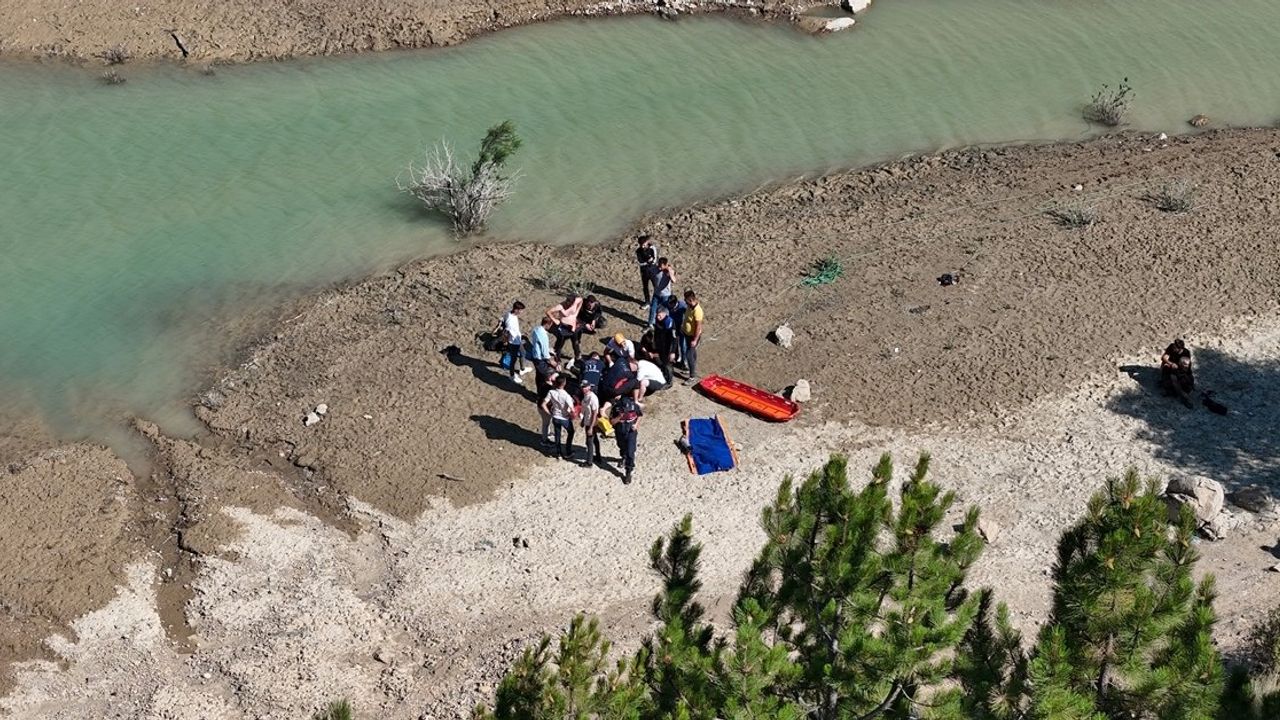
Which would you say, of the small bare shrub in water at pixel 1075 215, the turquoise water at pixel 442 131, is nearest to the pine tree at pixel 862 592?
the turquoise water at pixel 442 131

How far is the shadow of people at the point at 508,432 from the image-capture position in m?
16.7

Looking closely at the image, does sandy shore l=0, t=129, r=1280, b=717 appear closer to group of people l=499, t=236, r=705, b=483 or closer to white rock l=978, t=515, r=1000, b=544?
white rock l=978, t=515, r=1000, b=544

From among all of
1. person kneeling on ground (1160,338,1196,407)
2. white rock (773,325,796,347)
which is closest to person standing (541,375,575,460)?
white rock (773,325,796,347)

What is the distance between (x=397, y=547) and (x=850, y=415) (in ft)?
19.5

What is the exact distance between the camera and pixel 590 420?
1580 centimetres

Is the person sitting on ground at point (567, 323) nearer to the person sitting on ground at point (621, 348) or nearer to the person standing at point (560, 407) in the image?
the person sitting on ground at point (621, 348)

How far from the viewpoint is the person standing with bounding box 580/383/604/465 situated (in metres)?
15.7

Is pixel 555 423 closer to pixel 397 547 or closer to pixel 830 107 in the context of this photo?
pixel 397 547

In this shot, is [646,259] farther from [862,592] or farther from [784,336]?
[862,592]

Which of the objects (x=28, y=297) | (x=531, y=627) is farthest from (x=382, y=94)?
(x=531, y=627)

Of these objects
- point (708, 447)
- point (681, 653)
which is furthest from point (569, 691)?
point (708, 447)

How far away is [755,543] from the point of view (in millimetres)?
15148

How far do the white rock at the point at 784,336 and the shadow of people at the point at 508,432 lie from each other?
374 cm

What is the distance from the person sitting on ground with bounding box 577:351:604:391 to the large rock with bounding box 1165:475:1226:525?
22.0 feet
